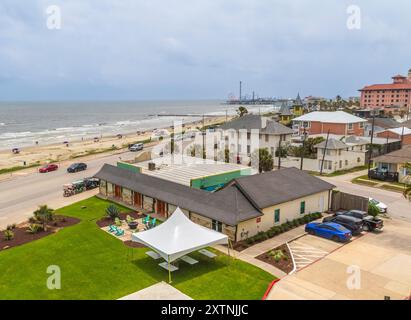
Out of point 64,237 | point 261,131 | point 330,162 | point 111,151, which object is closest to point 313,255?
point 64,237

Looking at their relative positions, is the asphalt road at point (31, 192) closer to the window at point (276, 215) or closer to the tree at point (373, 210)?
the window at point (276, 215)

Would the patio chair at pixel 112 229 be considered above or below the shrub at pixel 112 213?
below

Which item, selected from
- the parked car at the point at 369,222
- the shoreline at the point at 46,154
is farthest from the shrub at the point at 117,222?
the shoreline at the point at 46,154

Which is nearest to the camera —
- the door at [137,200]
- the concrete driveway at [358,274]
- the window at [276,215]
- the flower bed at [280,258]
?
the concrete driveway at [358,274]
